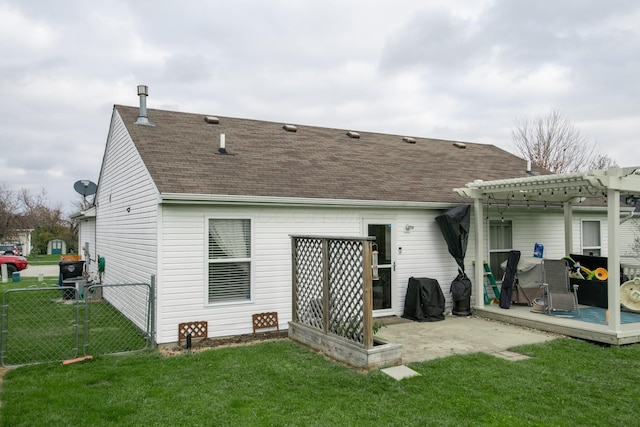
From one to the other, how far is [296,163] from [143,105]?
3662 millimetres

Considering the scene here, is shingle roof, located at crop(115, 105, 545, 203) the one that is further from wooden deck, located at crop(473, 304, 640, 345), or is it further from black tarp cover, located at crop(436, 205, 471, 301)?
wooden deck, located at crop(473, 304, 640, 345)

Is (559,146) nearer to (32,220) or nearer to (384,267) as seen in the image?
(384,267)

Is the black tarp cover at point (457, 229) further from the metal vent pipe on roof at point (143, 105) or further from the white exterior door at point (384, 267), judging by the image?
the metal vent pipe on roof at point (143, 105)

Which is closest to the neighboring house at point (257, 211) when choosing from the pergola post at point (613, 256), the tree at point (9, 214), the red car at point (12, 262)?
the pergola post at point (613, 256)

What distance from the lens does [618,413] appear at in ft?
13.4

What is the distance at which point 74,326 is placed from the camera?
22.6ft

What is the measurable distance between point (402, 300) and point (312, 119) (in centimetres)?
2157

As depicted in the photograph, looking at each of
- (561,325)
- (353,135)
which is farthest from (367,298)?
(353,135)

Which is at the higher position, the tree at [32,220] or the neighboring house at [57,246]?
the tree at [32,220]

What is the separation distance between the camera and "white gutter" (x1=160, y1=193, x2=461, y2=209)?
6738 mm

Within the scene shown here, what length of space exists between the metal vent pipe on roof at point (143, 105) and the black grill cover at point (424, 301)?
665cm

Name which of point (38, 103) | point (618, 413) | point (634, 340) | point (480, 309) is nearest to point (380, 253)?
point (480, 309)

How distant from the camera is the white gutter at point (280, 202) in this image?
6738 millimetres

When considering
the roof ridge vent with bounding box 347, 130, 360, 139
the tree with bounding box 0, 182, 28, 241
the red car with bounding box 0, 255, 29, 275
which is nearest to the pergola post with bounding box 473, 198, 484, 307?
the roof ridge vent with bounding box 347, 130, 360, 139
